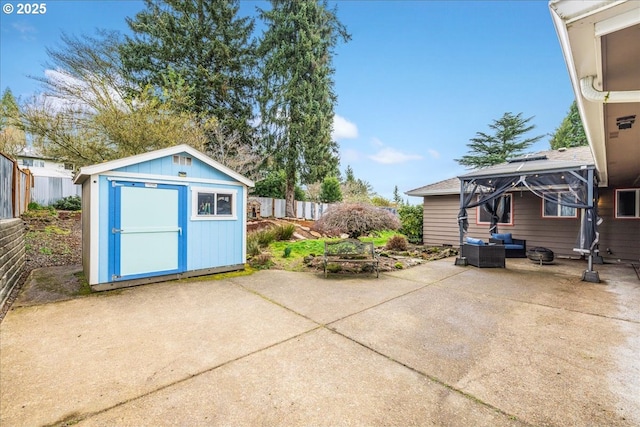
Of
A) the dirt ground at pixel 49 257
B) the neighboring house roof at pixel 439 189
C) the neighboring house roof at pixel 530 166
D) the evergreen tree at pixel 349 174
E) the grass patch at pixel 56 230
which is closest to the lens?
the dirt ground at pixel 49 257

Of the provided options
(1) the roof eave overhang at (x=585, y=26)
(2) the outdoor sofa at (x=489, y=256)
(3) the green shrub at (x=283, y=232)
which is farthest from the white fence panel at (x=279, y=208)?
(1) the roof eave overhang at (x=585, y=26)

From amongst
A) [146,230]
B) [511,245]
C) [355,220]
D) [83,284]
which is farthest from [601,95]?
[511,245]

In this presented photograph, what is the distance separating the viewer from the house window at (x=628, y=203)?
755cm

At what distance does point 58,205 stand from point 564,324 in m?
16.6

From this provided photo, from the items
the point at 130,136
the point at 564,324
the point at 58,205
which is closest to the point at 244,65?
the point at 130,136

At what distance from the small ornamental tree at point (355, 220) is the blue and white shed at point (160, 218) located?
2005 mm

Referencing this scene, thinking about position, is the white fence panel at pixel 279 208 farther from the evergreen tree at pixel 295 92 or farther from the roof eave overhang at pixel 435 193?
the roof eave overhang at pixel 435 193

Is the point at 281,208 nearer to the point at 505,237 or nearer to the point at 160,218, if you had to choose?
the point at 505,237

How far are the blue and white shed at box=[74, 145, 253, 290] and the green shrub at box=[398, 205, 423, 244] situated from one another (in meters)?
7.88

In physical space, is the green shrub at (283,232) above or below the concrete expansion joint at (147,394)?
above

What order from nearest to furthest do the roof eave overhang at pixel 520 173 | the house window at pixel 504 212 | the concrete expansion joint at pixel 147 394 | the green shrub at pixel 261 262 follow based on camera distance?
the concrete expansion joint at pixel 147 394 → the roof eave overhang at pixel 520 173 → the green shrub at pixel 261 262 → the house window at pixel 504 212

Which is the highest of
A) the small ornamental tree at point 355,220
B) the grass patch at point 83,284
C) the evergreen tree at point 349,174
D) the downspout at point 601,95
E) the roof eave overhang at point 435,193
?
the evergreen tree at point 349,174

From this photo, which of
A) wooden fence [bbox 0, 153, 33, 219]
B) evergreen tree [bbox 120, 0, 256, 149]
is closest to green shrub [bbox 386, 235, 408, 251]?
wooden fence [bbox 0, 153, 33, 219]

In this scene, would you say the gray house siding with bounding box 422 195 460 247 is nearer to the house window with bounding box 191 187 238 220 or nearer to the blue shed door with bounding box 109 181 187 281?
the house window with bounding box 191 187 238 220
